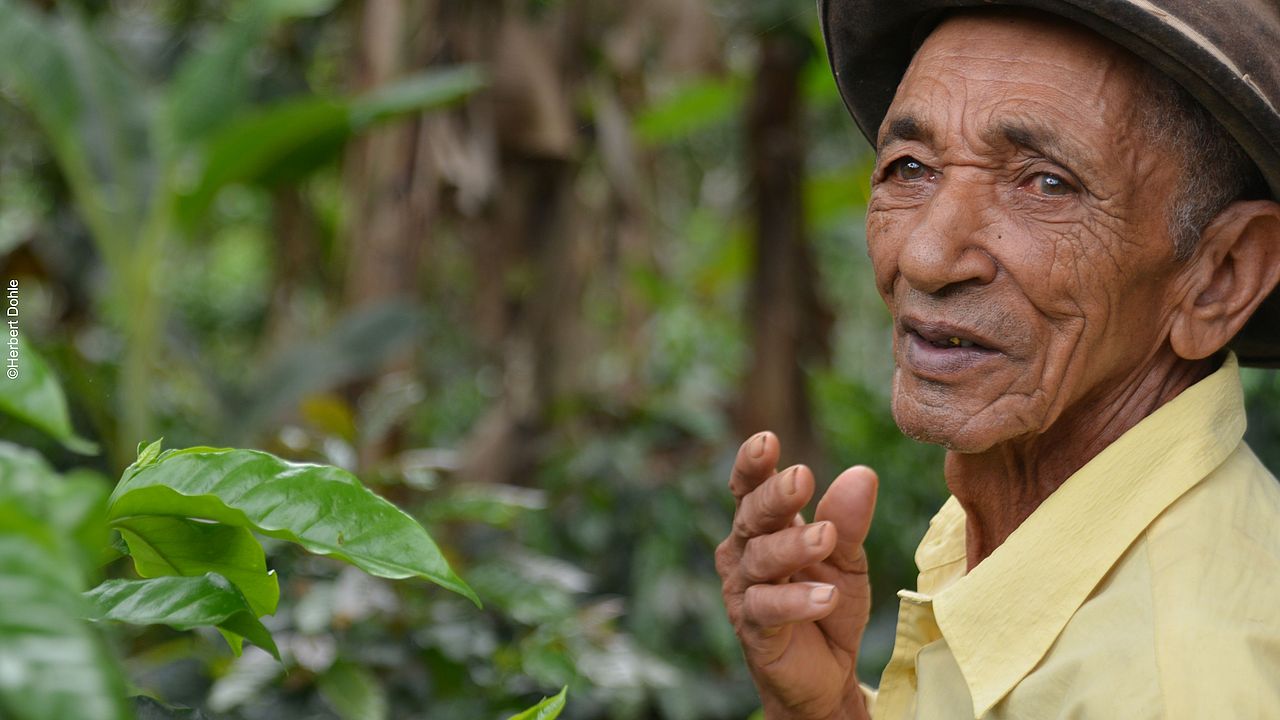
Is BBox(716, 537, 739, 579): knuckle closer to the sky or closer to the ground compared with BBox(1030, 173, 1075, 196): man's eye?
closer to the ground

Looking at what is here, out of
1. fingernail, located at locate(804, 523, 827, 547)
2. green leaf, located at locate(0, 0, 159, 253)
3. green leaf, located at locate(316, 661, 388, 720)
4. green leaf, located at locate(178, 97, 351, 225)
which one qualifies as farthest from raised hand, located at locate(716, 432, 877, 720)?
green leaf, located at locate(0, 0, 159, 253)

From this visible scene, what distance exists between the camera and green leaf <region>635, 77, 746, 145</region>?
13.0 feet

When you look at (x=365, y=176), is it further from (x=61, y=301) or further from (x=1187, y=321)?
(x=1187, y=321)

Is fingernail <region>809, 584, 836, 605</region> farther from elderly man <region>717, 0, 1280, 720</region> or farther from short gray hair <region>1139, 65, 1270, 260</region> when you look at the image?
short gray hair <region>1139, 65, 1270, 260</region>

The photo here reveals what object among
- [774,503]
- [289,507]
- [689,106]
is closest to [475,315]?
[689,106]

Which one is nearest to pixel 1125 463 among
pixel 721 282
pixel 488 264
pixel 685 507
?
pixel 685 507

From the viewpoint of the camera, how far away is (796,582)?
4.19 ft

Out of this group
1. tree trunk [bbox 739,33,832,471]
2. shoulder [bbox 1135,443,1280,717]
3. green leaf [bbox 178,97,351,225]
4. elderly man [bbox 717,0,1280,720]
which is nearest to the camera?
shoulder [bbox 1135,443,1280,717]

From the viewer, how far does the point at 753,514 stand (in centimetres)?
123

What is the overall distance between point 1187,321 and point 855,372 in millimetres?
5143

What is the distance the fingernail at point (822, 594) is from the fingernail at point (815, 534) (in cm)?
4

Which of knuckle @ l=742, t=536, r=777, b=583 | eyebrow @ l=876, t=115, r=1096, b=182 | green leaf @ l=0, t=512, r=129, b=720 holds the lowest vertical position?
knuckle @ l=742, t=536, r=777, b=583

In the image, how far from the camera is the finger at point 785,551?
116cm

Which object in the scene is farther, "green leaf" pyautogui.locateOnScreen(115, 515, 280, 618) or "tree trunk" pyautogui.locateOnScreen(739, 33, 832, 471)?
"tree trunk" pyautogui.locateOnScreen(739, 33, 832, 471)
